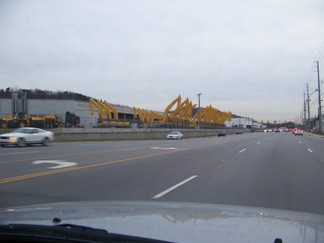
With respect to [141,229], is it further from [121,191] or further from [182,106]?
[182,106]

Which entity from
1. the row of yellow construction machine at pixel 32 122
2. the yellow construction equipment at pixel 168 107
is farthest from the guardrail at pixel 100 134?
the yellow construction equipment at pixel 168 107

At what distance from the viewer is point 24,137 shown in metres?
28.7

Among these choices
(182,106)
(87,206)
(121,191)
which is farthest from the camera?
(182,106)

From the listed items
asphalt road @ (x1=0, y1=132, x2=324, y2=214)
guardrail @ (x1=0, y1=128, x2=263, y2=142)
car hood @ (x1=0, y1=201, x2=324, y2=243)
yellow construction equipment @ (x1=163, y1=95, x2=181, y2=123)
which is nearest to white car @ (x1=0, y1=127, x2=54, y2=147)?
guardrail @ (x1=0, y1=128, x2=263, y2=142)

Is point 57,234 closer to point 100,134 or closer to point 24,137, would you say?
point 24,137

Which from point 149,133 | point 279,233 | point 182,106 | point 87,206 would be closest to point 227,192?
point 87,206

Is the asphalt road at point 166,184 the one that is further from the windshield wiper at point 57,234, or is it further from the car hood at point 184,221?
the windshield wiper at point 57,234

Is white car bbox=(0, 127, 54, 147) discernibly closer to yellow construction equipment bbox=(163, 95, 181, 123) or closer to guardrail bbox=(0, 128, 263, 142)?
guardrail bbox=(0, 128, 263, 142)

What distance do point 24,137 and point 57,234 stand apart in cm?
2707

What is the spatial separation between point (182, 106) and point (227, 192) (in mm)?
81281

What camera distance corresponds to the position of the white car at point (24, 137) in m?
28.0

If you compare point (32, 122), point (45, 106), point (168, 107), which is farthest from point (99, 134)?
point (45, 106)

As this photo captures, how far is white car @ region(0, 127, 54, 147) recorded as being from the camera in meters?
28.0

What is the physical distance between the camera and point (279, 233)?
343 cm
